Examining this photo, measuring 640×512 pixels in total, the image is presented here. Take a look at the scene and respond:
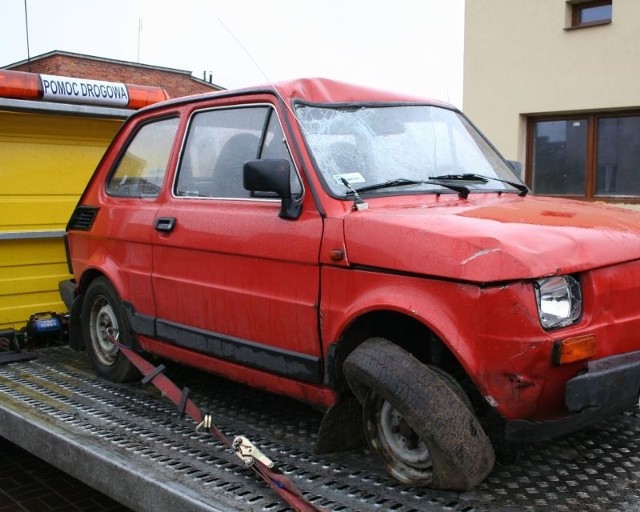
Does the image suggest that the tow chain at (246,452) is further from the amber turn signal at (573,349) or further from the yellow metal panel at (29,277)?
the yellow metal panel at (29,277)

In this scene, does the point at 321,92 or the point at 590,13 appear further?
the point at 590,13

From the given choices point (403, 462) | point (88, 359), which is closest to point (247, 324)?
point (403, 462)

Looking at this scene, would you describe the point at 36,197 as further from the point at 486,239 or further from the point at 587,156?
the point at 587,156

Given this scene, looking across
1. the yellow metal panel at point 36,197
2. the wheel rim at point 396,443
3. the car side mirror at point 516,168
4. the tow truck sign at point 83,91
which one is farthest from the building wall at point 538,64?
the wheel rim at point 396,443

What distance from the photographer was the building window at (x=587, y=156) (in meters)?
11.5

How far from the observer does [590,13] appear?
11.7 metres

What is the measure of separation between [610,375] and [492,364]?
17.2 inches

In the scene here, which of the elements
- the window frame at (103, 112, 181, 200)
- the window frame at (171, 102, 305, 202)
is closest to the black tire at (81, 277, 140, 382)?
the window frame at (103, 112, 181, 200)

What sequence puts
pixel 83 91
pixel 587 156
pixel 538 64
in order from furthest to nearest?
pixel 538 64
pixel 587 156
pixel 83 91

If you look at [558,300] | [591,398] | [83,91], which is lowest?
[591,398]

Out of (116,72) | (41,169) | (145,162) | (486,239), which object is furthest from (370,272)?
(116,72)

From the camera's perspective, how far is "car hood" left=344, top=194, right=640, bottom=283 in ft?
8.54

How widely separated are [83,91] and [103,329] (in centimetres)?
186

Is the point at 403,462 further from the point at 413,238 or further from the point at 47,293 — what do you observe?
the point at 47,293
